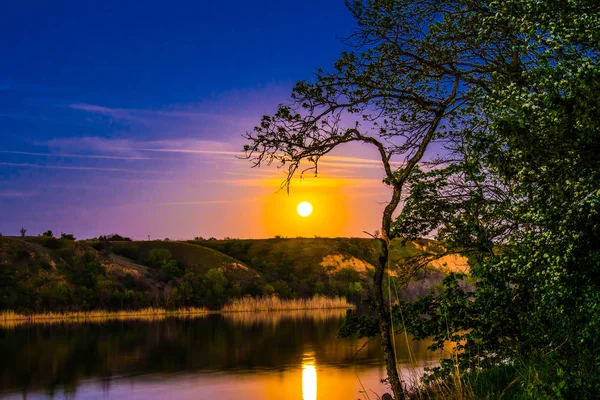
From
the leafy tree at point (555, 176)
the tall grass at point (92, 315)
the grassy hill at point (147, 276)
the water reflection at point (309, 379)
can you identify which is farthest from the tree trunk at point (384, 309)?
the tall grass at point (92, 315)

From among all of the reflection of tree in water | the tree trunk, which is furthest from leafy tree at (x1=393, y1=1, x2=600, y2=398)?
the reflection of tree in water

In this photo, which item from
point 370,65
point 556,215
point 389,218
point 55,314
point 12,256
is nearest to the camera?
point 556,215

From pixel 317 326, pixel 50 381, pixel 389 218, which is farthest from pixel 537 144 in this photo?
pixel 317 326

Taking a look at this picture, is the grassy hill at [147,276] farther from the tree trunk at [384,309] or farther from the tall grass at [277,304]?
the tree trunk at [384,309]

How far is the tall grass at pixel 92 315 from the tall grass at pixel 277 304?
3.61m

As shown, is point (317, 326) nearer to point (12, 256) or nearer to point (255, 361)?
point (255, 361)

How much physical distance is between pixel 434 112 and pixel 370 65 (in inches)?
61.2

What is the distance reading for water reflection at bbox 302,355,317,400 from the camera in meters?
24.1

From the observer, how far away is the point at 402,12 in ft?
45.6

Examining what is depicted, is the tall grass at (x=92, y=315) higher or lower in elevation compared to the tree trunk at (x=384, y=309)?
lower

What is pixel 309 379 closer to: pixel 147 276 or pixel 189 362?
pixel 189 362

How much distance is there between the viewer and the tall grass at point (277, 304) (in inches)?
2532

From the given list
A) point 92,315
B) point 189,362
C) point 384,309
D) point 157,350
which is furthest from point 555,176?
point 92,315

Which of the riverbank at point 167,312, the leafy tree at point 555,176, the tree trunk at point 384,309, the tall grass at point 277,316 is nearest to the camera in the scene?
the leafy tree at point 555,176
